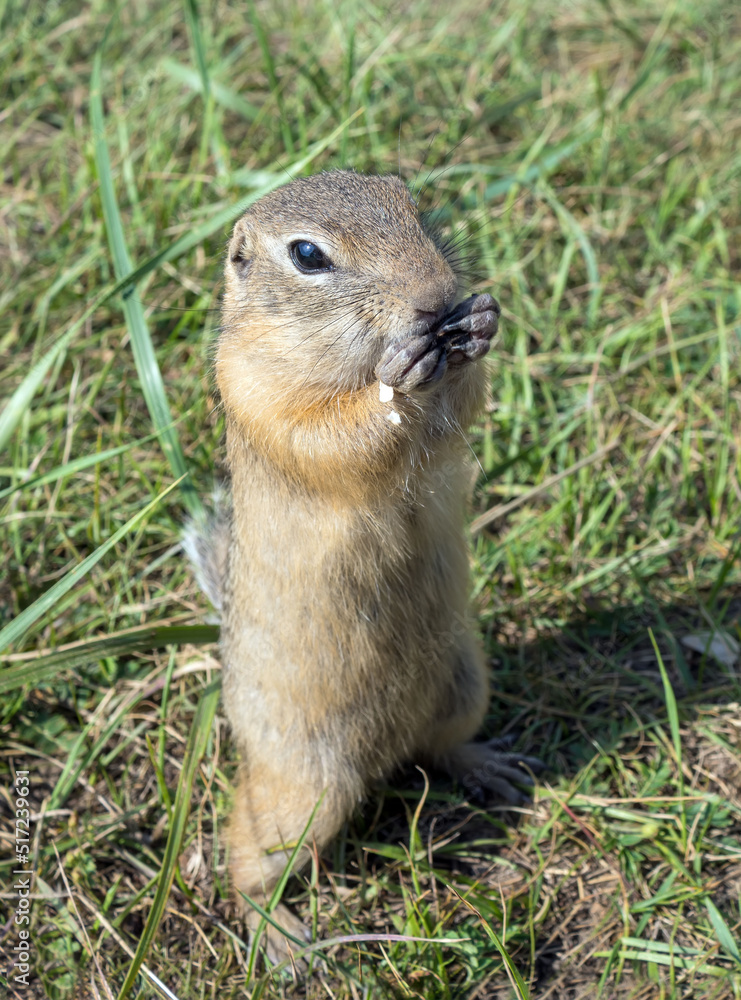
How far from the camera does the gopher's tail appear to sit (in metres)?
3.48

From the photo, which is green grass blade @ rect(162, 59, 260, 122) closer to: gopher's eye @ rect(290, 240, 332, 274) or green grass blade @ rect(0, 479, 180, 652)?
gopher's eye @ rect(290, 240, 332, 274)

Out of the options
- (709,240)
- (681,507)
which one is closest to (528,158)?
(709,240)

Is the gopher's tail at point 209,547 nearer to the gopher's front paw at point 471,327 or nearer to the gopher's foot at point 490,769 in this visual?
the gopher's foot at point 490,769

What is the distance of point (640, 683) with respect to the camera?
3553mm

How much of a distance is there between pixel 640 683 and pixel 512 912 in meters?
1.01

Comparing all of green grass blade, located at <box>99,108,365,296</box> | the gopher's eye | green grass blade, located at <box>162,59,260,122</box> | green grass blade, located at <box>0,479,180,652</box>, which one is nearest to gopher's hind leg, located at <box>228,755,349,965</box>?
green grass blade, located at <box>0,479,180,652</box>

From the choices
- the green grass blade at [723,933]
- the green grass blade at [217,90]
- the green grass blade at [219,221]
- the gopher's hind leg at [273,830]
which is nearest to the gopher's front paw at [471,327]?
the green grass blade at [219,221]

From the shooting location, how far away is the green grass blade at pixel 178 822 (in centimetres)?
260

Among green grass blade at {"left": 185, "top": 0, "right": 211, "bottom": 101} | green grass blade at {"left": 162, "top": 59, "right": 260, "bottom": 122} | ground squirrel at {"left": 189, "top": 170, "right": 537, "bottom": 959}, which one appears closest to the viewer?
ground squirrel at {"left": 189, "top": 170, "right": 537, "bottom": 959}

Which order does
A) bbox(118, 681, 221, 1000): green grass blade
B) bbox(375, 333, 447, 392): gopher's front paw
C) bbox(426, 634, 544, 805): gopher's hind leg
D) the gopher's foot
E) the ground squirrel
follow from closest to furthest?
1. bbox(375, 333, 447, 392): gopher's front paw
2. the ground squirrel
3. bbox(118, 681, 221, 1000): green grass blade
4. bbox(426, 634, 544, 805): gopher's hind leg
5. the gopher's foot

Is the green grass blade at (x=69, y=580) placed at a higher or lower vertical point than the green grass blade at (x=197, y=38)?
lower

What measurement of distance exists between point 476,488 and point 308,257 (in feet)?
5.71

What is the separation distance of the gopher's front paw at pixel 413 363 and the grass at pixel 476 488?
0.87m

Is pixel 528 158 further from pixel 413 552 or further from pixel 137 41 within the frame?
pixel 413 552
